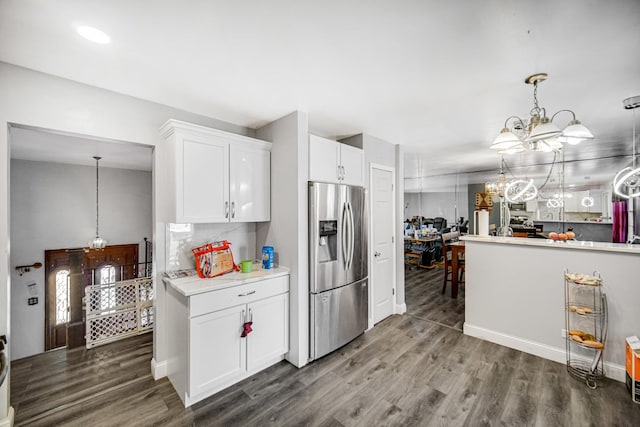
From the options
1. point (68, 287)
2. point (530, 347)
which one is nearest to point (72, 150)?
point (68, 287)

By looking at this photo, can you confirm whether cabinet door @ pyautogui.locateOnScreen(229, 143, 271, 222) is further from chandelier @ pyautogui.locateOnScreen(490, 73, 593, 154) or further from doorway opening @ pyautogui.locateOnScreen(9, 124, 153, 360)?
chandelier @ pyautogui.locateOnScreen(490, 73, 593, 154)

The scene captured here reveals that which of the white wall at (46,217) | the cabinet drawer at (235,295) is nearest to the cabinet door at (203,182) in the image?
the cabinet drawer at (235,295)

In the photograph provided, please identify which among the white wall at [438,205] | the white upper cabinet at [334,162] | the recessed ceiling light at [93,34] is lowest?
the white wall at [438,205]

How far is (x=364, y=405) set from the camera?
79.8 inches

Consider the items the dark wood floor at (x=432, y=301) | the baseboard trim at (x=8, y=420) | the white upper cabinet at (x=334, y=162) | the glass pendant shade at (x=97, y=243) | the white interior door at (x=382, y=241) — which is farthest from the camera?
the glass pendant shade at (x=97, y=243)

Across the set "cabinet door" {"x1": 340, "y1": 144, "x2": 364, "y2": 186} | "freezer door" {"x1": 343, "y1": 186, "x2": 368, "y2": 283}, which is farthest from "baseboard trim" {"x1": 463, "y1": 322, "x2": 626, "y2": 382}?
"cabinet door" {"x1": 340, "y1": 144, "x2": 364, "y2": 186}

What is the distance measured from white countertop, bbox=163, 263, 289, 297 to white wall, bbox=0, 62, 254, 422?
1.28 ft

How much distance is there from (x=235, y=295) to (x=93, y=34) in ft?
6.53

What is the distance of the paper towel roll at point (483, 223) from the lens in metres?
3.40

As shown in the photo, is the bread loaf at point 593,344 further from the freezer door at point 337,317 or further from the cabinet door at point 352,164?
the cabinet door at point 352,164

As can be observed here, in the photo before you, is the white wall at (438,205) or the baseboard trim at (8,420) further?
the white wall at (438,205)

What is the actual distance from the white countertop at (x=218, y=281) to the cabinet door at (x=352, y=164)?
1314mm

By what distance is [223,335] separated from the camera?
2145 mm

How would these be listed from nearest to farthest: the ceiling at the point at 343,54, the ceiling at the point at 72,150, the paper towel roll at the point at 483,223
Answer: the ceiling at the point at 343,54
the ceiling at the point at 72,150
the paper towel roll at the point at 483,223
